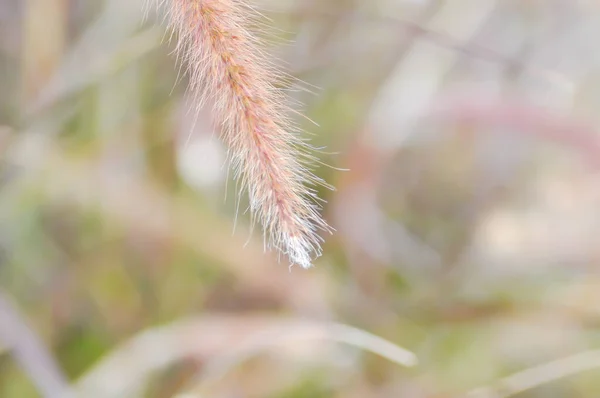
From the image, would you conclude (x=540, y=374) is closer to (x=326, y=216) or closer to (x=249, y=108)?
(x=326, y=216)

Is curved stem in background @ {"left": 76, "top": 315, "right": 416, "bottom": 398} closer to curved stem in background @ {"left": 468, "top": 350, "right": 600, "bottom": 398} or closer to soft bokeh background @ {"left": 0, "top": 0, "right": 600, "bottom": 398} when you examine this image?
soft bokeh background @ {"left": 0, "top": 0, "right": 600, "bottom": 398}

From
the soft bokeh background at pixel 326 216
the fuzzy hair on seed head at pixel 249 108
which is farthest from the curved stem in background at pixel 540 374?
the fuzzy hair on seed head at pixel 249 108

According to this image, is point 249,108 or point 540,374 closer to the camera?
point 249,108

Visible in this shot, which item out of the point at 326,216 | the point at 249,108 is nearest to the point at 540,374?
the point at 326,216

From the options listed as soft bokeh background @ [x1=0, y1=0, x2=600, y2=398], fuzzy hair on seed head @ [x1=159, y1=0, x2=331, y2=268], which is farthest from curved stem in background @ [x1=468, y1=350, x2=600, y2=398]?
fuzzy hair on seed head @ [x1=159, y1=0, x2=331, y2=268]

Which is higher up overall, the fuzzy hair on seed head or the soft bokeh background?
the soft bokeh background

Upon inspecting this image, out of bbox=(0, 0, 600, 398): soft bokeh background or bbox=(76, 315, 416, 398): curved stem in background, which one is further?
bbox=(0, 0, 600, 398): soft bokeh background

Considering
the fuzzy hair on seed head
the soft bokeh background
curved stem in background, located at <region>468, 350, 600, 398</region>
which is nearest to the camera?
the fuzzy hair on seed head

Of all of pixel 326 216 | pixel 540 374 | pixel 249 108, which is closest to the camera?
pixel 249 108

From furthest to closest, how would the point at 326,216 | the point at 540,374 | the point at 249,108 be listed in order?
the point at 326,216 → the point at 540,374 → the point at 249,108
